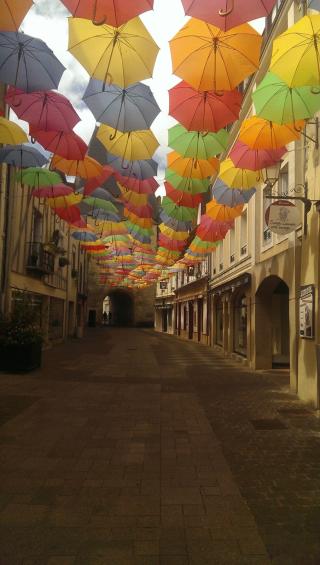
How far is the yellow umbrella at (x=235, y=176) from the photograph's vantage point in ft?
29.4

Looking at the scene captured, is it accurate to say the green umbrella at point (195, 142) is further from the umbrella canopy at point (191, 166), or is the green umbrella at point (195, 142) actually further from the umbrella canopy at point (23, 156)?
the umbrella canopy at point (23, 156)

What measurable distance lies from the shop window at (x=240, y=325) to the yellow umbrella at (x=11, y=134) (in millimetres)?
11465

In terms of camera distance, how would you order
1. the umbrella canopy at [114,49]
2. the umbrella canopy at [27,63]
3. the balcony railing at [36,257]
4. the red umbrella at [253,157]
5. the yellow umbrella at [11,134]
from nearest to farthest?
the umbrella canopy at [114,49]
the umbrella canopy at [27,63]
the yellow umbrella at [11,134]
the red umbrella at [253,157]
the balcony railing at [36,257]

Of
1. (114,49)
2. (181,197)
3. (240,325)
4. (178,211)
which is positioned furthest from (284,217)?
(240,325)

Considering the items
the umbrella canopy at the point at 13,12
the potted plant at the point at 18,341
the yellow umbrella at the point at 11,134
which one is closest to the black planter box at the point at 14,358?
the potted plant at the point at 18,341

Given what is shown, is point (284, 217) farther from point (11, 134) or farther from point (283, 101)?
point (11, 134)

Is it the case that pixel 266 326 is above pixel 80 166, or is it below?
below

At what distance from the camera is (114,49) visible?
200 inches

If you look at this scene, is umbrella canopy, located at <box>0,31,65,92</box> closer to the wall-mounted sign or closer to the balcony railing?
the wall-mounted sign

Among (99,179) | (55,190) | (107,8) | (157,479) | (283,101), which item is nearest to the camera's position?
(107,8)

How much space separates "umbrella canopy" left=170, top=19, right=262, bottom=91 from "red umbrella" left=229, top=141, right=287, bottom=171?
2662 millimetres

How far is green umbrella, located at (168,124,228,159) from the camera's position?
7.35m

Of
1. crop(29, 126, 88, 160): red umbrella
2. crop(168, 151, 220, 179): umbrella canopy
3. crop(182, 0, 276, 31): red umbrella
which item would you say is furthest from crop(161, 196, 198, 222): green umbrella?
crop(182, 0, 276, 31): red umbrella

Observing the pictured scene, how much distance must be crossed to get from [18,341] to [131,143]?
7.23 m
